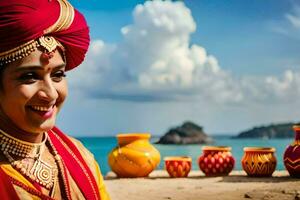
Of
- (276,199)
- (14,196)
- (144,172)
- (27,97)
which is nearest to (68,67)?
(27,97)

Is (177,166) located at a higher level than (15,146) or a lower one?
lower

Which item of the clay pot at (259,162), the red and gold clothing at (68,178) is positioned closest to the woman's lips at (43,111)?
the red and gold clothing at (68,178)

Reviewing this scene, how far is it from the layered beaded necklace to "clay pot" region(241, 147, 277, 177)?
9.46 m

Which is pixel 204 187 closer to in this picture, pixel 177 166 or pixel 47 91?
pixel 177 166

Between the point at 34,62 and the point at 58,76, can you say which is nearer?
the point at 34,62

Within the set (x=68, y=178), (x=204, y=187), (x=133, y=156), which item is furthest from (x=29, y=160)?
(x=133, y=156)

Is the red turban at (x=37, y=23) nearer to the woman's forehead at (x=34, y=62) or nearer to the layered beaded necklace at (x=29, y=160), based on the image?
the woman's forehead at (x=34, y=62)

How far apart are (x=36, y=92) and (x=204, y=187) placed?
765cm

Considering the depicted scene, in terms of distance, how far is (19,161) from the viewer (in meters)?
2.37

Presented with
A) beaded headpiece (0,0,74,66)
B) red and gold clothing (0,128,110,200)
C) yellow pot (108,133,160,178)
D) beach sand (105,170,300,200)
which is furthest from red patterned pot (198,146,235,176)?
beaded headpiece (0,0,74,66)

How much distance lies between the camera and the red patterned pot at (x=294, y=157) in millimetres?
10906

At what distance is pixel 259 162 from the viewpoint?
1155 cm

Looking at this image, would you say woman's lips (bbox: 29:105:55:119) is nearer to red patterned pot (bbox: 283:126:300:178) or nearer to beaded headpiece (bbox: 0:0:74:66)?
beaded headpiece (bbox: 0:0:74:66)

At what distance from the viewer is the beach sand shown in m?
8.43
